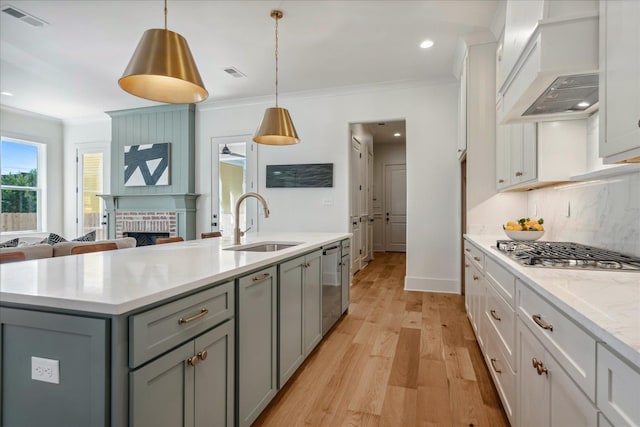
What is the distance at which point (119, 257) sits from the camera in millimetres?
1756

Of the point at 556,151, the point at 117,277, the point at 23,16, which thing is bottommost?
the point at 117,277

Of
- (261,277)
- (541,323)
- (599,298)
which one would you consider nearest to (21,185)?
(261,277)

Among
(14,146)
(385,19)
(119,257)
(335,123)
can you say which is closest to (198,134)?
(335,123)

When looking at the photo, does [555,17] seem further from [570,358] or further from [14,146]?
[14,146]

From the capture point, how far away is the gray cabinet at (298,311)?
1.94m

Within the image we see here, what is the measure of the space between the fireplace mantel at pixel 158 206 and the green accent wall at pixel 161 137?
10 cm

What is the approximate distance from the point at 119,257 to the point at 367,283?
3778 mm

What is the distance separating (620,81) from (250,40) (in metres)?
3.32

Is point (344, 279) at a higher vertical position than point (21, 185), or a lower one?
lower

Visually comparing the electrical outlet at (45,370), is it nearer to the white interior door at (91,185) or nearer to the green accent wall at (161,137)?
the green accent wall at (161,137)

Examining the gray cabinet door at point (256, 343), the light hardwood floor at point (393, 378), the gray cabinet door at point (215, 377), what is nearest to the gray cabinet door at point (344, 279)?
the light hardwood floor at point (393, 378)

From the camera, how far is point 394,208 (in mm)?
8594

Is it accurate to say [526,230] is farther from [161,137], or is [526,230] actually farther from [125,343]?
[161,137]

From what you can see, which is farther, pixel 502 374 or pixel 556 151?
pixel 556 151
